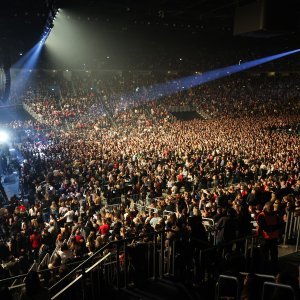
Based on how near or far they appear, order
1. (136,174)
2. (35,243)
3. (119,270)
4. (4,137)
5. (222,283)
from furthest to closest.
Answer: (4,137), (136,174), (35,243), (119,270), (222,283)

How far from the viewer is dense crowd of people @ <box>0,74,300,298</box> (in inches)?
276

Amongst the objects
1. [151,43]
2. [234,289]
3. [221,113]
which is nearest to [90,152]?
[234,289]

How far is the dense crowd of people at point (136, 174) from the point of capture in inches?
276

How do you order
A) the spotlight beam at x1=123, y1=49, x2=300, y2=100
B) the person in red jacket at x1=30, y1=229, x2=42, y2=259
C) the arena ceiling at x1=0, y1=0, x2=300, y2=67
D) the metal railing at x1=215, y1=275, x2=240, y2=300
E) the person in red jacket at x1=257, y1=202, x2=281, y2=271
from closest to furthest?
the metal railing at x1=215, y1=275, x2=240, y2=300, the person in red jacket at x1=257, y1=202, x2=281, y2=271, the person in red jacket at x1=30, y1=229, x2=42, y2=259, the arena ceiling at x1=0, y1=0, x2=300, y2=67, the spotlight beam at x1=123, y1=49, x2=300, y2=100

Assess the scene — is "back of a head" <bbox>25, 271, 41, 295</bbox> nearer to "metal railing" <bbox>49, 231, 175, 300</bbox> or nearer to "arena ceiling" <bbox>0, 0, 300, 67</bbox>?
"metal railing" <bbox>49, 231, 175, 300</bbox>

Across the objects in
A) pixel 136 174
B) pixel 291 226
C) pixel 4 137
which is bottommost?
pixel 291 226

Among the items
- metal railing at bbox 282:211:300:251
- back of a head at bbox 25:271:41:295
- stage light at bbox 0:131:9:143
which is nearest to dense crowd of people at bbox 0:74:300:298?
metal railing at bbox 282:211:300:251

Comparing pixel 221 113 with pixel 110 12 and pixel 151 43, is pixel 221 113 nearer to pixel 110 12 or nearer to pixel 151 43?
pixel 151 43

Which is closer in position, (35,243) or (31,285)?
(31,285)

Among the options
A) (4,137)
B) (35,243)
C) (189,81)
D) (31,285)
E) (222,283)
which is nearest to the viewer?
(31,285)

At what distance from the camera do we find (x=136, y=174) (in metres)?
13.9

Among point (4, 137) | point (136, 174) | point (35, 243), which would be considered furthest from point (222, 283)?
point (4, 137)

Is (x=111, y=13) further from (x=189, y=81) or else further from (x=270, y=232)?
(x=189, y=81)

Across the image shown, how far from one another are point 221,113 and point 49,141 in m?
18.9
